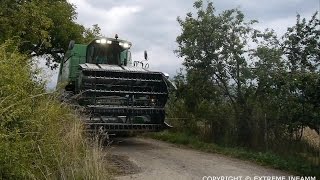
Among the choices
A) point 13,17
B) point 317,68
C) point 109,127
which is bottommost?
point 109,127

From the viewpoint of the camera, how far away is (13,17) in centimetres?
1337

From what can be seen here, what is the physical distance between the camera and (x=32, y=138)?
288 inches

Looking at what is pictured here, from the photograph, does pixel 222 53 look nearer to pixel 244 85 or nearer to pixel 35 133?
pixel 244 85

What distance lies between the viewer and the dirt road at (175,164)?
362 inches

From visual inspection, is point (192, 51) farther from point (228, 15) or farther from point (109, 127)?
point (109, 127)

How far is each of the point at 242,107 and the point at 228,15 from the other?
287cm

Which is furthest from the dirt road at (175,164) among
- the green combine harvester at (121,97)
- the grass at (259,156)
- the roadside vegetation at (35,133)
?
the roadside vegetation at (35,133)

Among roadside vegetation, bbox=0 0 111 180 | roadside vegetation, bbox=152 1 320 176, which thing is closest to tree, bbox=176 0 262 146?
roadside vegetation, bbox=152 1 320 176

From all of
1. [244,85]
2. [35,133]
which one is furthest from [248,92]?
[35,133]

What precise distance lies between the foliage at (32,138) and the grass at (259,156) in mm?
4759

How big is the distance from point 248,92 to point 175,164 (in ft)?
13.0

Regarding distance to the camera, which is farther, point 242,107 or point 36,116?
point 242,107

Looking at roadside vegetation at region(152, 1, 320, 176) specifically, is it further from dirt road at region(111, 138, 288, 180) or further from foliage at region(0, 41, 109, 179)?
foliage at region(0, 41, 109, 179)

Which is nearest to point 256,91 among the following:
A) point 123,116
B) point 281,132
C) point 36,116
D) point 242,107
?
point 242,107
